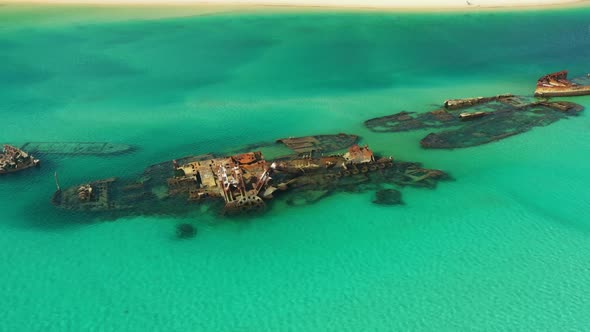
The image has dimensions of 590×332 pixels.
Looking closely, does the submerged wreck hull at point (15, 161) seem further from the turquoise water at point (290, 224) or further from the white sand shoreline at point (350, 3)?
the white sand shoreline at point (350, 3)

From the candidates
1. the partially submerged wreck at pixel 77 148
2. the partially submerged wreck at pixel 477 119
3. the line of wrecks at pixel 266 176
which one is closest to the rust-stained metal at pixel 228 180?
the line of wrecks at pixel 266 176

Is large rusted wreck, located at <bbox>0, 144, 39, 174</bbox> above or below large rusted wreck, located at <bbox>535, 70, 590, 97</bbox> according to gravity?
above

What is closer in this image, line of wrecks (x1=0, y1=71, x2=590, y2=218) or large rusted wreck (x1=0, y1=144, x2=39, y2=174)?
line of wrecks (x1=0, y1=71, x2=590, y2=218)

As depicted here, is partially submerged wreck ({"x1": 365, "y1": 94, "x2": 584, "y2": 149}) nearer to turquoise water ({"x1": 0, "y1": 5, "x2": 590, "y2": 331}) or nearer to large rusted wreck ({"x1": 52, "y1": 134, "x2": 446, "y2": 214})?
turquoise water ({"x1": 0, "y1": 5, "x2": 590, "y2": 331})

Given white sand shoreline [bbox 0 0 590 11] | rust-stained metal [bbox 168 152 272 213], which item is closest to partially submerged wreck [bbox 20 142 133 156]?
rust-stained metal [bbox 168 152 272 213]

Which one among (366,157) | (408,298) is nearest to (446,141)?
(366,157)

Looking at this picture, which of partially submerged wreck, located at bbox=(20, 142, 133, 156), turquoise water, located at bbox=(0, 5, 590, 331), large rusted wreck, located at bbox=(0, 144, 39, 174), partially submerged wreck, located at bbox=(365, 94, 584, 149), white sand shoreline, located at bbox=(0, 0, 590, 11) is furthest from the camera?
white sand shoreline, located at bbox=(0, 0, 590, 11)

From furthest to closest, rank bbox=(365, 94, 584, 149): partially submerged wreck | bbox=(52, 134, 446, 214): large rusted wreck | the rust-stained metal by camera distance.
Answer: bbox=(365, 94, 584, 149): partially submerged wreck → bbox=(52, 134, 446, 214): large rusted wreck → the rust-stained metal
